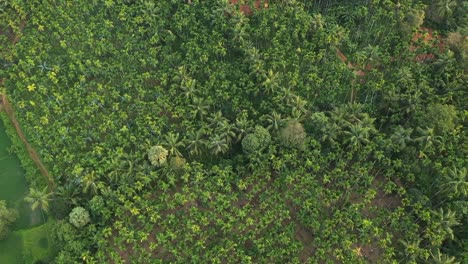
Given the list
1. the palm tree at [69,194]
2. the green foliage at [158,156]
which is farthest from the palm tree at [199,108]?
the palm tree at [69,194]

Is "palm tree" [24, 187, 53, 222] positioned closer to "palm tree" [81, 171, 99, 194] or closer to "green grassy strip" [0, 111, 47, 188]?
"palm tree" [81, 171, 99, 194]

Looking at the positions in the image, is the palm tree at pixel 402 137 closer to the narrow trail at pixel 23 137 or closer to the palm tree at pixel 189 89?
the palm tree at pixel 189 89

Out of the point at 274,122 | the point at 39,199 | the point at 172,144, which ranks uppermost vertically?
the point at 274,122

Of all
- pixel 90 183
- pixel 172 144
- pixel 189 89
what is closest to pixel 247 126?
pixel 172 144

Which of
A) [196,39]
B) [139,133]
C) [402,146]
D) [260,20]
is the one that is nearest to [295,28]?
[260,20]

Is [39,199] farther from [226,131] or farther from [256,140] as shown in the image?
[256,140]

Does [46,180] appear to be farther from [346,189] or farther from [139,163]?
[346,189]
